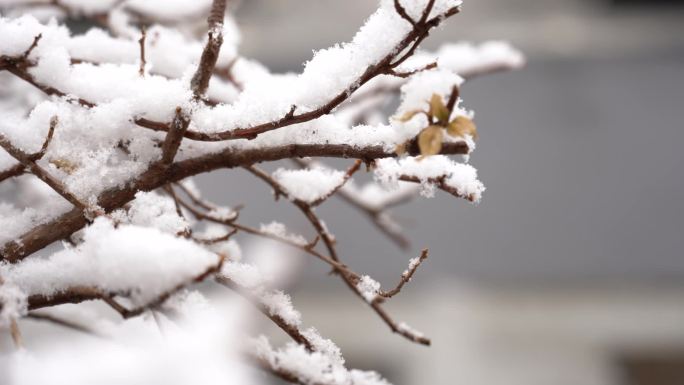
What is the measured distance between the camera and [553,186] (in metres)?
1.78

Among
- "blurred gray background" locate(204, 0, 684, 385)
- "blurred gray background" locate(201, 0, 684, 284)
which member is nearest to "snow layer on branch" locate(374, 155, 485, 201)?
"blurred gray background" locate(204, 0, 684, 385)

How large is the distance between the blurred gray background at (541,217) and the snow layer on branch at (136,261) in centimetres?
126

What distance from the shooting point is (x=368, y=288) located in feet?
1.56

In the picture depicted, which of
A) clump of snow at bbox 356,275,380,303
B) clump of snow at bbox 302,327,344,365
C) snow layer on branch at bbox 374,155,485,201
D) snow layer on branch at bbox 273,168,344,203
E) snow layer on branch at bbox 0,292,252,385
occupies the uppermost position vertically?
snow layer on branch at bbox 273,168,344,203

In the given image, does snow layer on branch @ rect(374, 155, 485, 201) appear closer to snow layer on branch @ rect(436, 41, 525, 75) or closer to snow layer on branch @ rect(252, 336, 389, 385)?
snow layer on branch @ rect(252, 336, 389, 385)

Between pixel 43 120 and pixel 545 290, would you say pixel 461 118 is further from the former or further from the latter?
pixel 545 290

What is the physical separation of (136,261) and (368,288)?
0.64 ft

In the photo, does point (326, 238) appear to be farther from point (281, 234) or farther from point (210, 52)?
point (210, 52)

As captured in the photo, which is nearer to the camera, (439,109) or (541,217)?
(439,109)

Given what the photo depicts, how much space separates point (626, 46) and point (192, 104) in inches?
68.3

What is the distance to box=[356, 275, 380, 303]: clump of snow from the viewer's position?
0.47 meters

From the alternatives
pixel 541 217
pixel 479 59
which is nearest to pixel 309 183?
pixel 479 59

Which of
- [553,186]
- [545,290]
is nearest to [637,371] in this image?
[545,290]

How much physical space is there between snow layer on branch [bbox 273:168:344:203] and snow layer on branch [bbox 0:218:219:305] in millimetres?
211
